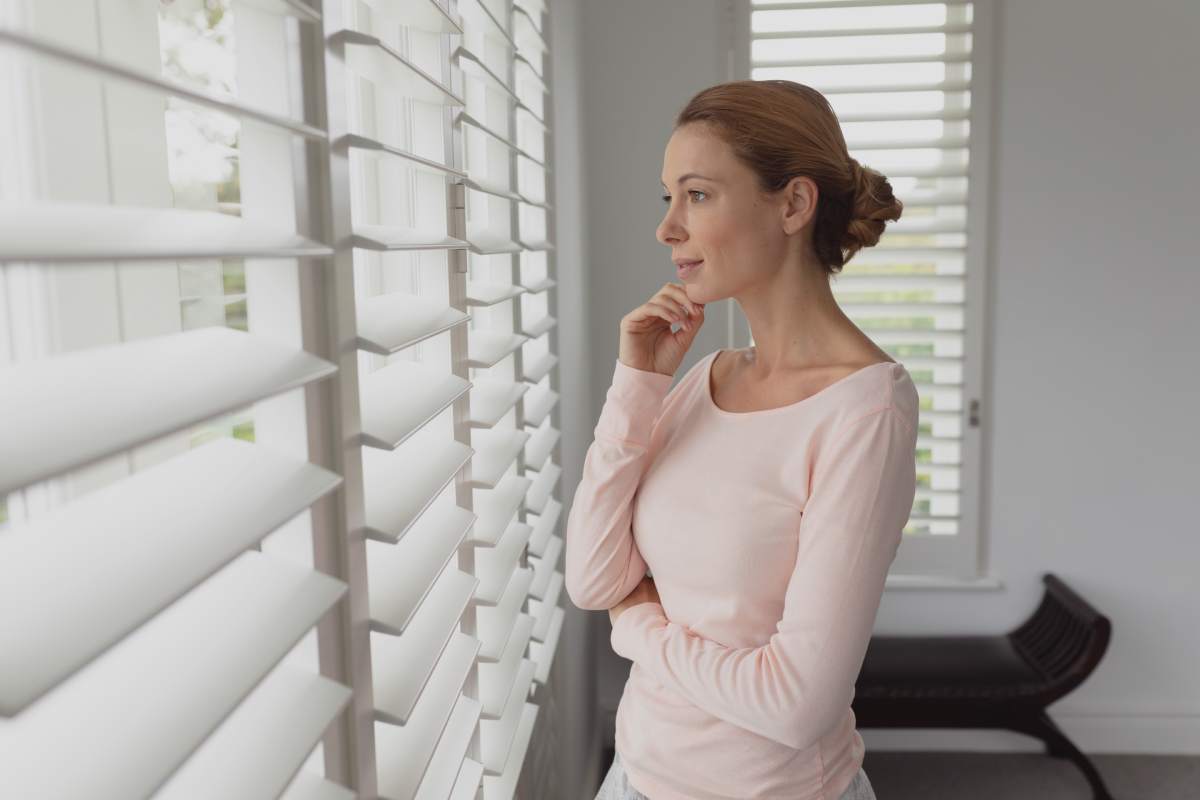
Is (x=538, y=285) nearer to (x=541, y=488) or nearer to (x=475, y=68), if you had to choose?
(x=541, y=488)

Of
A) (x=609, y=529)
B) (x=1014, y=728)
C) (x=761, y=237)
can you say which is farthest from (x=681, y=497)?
(x=1014, y=728)

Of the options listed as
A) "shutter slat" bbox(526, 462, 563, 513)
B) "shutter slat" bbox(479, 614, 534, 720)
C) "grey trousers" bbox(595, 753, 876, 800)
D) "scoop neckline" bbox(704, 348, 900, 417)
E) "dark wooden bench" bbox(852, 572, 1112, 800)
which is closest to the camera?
"scoop neckline" bbox(704, 348, 900, 417)

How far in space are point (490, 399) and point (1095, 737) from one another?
2.58 metres

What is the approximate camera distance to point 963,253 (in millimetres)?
2973

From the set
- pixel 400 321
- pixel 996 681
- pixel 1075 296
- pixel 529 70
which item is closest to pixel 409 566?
pixel 400 321

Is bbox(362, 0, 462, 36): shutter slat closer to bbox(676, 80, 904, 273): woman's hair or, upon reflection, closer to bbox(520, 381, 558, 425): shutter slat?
bbox(676, 80, 904, 273): woman's hair

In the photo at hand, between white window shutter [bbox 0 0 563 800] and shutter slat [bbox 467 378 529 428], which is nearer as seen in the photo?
white window shutter [bbox 0 0 563 800]

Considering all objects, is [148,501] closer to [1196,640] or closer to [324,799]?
[324,799]

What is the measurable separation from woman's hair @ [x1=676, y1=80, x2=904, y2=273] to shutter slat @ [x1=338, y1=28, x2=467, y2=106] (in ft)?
1.07

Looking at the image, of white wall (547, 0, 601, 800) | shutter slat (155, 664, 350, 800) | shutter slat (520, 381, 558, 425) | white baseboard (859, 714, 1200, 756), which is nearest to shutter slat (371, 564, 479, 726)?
shutter slat (155, 664, 350, 800)

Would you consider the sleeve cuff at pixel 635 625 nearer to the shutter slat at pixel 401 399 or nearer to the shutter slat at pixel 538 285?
the shutter slat at pixel 401 399

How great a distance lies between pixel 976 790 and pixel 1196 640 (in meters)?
0.82

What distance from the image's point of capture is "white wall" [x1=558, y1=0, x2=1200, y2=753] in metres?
→ 2.91

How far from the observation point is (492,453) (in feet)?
4.68
